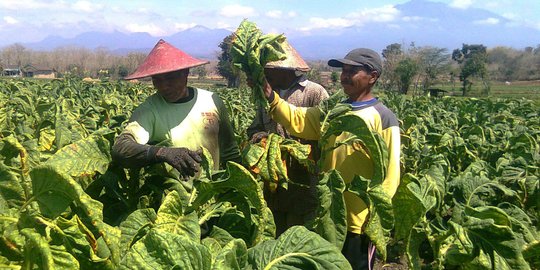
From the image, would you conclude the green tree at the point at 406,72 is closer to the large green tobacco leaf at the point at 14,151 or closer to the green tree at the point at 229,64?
the green tree at the point at 229,64

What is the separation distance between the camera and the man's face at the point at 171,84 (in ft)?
9.78

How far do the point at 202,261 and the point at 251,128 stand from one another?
265cm

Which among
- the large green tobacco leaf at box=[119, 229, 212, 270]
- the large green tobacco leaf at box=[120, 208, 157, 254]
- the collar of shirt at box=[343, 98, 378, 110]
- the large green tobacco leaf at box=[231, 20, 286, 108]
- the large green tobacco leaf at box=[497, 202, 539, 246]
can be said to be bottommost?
the large green tobacco leaf at box=[497, 202, 539, 246]

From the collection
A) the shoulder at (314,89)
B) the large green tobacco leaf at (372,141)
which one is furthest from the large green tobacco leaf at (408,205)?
the shoulder at (314,89)

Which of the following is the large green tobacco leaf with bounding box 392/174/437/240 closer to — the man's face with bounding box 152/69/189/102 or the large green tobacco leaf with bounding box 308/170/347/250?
the large green tobacco leaf with bounding box 308/170/347/250

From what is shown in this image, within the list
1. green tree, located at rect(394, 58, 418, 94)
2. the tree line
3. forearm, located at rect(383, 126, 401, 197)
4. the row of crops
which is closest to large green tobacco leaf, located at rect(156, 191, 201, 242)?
the row of crops

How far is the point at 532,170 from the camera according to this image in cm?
531

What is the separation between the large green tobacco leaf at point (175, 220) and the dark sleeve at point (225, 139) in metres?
1.38

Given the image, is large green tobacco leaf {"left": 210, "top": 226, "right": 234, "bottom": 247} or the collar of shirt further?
the collar of shirt

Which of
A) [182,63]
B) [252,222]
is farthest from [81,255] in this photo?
[182,63]

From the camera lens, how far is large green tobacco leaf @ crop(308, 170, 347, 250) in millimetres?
2293

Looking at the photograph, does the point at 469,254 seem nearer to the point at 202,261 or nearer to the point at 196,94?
the point at 202,261

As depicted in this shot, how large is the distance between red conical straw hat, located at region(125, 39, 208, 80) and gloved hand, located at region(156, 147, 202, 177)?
29.8 inches

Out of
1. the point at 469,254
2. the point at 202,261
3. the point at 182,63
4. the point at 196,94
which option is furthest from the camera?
the point at 196,94
